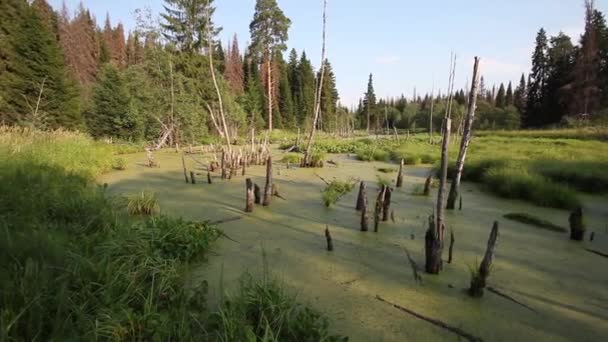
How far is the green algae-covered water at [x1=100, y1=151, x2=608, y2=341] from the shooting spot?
6.80 feet

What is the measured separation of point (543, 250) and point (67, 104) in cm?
2100

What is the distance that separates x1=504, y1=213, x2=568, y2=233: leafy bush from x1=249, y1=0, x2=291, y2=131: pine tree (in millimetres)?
22448

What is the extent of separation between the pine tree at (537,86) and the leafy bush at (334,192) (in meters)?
30.9

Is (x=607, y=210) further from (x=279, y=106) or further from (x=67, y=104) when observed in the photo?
(x=279, y=106)

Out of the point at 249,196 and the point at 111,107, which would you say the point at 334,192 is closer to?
the point at 249,196

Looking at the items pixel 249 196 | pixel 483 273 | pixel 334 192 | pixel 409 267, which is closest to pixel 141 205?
pixel 249 196

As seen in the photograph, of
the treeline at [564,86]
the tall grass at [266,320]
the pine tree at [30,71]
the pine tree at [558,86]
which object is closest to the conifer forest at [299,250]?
the tall grass at [266,320]

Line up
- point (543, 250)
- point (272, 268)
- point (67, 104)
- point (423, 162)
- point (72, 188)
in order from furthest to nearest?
1. point (67, 104)
2. point (423, 162)
3. point (72, 188)
4. point (543, 250)
5. point (272, 268)

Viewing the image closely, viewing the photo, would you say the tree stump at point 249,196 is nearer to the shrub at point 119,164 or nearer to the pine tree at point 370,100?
the shrub at point 119,164

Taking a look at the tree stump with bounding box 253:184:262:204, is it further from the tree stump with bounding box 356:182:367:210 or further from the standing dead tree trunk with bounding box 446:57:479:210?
the standing dead tree trunk with bounding box 446:57:479:210

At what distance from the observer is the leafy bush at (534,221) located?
3.95m

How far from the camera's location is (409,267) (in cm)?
290

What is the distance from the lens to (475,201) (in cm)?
551

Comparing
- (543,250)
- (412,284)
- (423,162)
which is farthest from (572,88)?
(412,284)
